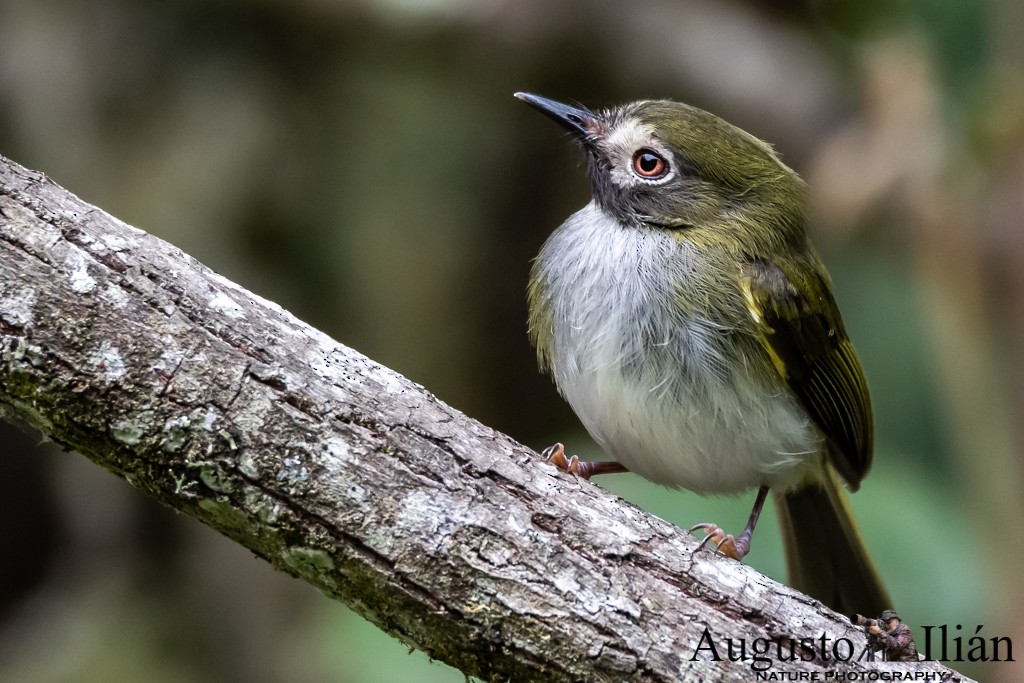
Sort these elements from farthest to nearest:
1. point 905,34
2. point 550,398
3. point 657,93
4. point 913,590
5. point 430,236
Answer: point 550,398, point 430,236, point 657,93, point 905,34, point 913,590

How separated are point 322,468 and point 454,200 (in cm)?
352

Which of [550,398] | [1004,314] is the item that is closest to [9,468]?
[550,398]

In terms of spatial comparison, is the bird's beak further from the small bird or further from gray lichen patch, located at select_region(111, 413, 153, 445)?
gray lichen patch, located at select_region(111, 413, 153, 445)

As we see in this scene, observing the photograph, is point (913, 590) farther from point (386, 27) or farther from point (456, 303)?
point (386, 27)

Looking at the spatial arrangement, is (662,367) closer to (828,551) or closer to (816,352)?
(816,352)

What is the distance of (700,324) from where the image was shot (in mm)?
2859

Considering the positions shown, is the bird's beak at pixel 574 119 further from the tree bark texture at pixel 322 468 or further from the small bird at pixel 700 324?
the tree bark texture at pixel 322 468

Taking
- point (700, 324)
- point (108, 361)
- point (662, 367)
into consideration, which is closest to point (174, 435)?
point (108, 361)

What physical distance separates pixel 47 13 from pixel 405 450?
399 cm

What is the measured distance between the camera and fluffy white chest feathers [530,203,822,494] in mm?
2844

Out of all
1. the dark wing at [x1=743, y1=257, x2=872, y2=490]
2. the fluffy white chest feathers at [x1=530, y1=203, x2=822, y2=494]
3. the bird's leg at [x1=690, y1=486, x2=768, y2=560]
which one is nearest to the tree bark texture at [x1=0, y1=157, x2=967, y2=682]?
the bird's leg at [x1=690, y1=486, x2=768, y2=560]

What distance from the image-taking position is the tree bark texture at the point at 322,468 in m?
2.07

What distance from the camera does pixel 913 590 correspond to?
3707 mm

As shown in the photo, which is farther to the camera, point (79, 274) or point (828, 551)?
point (828, 551)
